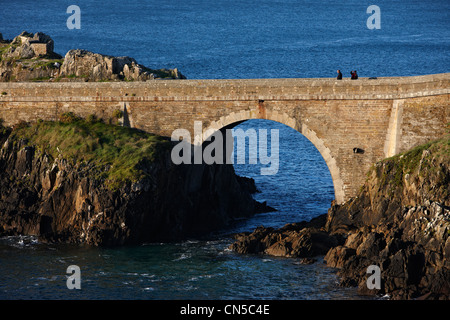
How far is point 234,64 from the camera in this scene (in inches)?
4990

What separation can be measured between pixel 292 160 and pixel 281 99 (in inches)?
1022

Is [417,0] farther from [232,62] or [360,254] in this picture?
[360,254]

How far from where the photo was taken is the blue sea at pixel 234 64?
4950cm

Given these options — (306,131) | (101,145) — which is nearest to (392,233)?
(306,131)

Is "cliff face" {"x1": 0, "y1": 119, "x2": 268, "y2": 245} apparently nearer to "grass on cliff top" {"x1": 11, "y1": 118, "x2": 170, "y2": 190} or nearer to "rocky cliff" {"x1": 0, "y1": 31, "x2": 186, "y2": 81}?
"grass on cliff top" {"x1": 11, "y1": 118, "x2": 170, "y2": 190}

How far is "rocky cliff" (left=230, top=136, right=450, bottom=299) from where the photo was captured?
46.5 metres

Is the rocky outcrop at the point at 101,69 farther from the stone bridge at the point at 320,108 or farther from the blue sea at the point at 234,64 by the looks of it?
the blue sea at the point at 234,64

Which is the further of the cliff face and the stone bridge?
the cliff face

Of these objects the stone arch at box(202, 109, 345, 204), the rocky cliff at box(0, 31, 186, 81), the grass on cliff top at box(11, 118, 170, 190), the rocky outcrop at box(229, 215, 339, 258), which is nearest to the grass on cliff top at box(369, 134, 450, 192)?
Answer: the stone arch at box(202, 109, 345, 204)

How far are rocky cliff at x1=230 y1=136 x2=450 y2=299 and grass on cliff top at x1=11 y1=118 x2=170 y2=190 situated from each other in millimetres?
9043

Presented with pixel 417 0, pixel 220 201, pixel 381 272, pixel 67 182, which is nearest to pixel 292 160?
pixel 220 201

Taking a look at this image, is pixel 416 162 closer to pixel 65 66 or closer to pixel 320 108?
pixel 320 108

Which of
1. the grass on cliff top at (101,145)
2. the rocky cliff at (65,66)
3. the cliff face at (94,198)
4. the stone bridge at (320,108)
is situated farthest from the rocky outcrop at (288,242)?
the rocky cliff at (65,66)

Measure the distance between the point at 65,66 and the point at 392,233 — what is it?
106 feet
